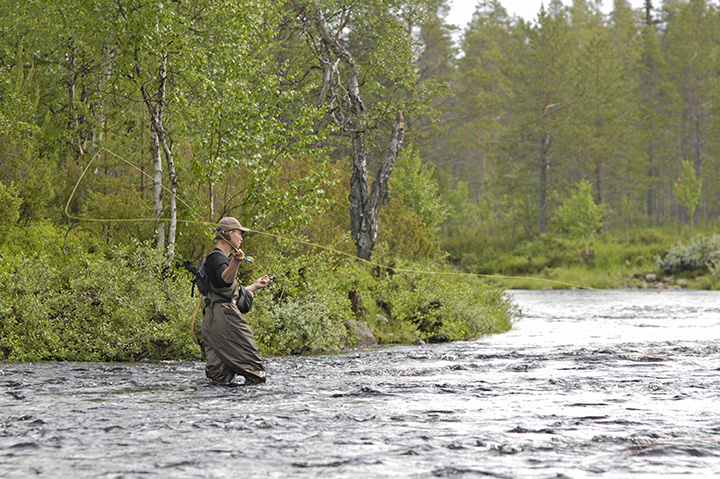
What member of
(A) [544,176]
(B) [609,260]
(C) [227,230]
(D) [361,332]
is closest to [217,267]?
(C) [227,230]

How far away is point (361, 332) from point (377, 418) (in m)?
7.60

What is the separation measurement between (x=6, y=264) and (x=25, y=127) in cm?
460

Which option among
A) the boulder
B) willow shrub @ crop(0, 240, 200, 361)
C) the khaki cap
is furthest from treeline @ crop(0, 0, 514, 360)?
the khaki cap

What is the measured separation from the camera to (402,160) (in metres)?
32.6

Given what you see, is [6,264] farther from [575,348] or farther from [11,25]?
[575,348]

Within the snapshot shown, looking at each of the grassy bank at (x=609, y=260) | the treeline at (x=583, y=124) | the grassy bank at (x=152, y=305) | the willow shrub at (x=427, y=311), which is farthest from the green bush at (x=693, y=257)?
the grassy bank at (x=152, y=305)

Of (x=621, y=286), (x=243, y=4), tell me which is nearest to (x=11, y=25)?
(x=243, y=4)

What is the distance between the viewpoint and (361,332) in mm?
14477

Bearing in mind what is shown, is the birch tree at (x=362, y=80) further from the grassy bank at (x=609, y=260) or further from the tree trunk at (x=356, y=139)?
the grassy bank at (x=609, y=260)

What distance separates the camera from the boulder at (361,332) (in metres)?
14.2

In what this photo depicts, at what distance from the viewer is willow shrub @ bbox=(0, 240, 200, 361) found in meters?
10.9

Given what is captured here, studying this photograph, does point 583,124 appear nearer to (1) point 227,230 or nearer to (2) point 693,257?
(2) point 693,257

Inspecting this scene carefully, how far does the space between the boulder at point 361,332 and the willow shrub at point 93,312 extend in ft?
11.3

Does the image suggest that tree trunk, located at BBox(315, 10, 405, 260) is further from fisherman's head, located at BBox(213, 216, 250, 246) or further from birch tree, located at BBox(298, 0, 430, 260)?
fisherman's head, located at BBox(213, 216, 250, 246)
